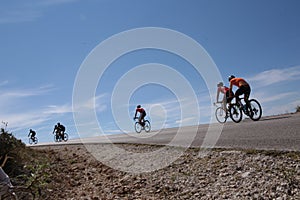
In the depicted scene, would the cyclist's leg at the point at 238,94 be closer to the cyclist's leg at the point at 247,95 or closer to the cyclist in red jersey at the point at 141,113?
the cyclist's leg at the point at 247,95

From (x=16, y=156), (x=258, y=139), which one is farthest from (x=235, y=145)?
(x=16, y=156)

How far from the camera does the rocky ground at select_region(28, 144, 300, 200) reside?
16.5 feet

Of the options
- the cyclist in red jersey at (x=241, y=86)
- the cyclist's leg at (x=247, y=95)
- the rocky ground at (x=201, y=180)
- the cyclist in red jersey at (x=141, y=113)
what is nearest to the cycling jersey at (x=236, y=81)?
the cyclist in red jersey at (x=241, y=86)

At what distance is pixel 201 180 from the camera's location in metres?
6.12

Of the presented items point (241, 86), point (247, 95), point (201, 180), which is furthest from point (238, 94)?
point (201, 180)

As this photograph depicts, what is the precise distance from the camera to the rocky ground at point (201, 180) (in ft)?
16.5

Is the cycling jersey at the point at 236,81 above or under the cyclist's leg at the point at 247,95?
above

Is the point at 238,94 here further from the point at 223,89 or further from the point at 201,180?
the point at 201,180

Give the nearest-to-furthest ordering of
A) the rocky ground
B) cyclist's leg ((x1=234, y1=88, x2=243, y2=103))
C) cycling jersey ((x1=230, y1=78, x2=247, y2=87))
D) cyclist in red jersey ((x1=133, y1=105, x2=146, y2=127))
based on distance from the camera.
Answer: the rocky ground
cycling jersey ((x1=230, y1=78, x2=247, y2=87))
cyclist's leg ((x1=234, y1=88, x2=243, y2=103))
cyclist in red jersey ((x1=133, y1=105, x2=146, y2=127))

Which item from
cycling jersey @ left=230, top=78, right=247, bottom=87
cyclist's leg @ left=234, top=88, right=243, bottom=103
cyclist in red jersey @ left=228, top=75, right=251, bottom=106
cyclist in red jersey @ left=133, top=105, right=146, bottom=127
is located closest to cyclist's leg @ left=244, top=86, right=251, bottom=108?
cyclist in red jersey @ left=228, top=75, right=251, bottom=106

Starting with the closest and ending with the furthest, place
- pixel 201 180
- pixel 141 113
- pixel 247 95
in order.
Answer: pixel 201 180 → pixel 247 95 → pixel 141 113

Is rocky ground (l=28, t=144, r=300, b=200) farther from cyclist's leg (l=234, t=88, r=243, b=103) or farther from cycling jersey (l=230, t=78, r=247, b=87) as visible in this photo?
cyclist's leg (l=234, t=88, r=243, b=103)

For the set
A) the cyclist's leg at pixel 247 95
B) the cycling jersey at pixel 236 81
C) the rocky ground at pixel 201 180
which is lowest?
the rocky ground at pixel 201 180

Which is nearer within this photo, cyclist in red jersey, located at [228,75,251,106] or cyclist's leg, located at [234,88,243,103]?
cyclist in red jersey, located at [228,75,251,106]
